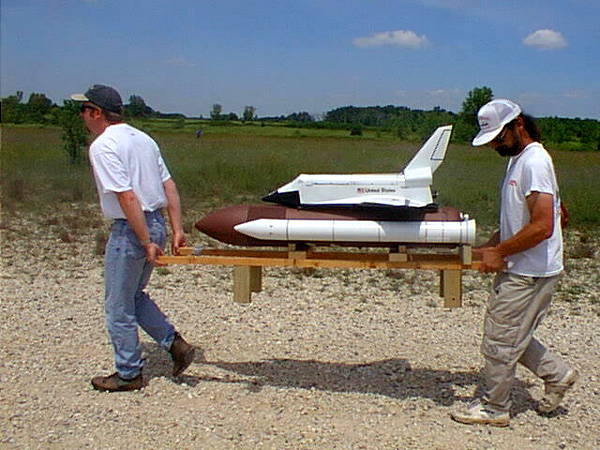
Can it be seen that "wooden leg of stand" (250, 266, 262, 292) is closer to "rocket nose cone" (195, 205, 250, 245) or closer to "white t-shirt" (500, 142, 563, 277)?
"rocket nose cone" (195, 205, 250, 245)

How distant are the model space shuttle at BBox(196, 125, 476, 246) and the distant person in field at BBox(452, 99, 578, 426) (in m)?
0.39

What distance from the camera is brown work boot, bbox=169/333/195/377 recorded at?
5742 mm

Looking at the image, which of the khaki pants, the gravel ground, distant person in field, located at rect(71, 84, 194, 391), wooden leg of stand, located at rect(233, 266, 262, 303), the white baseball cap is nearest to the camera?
the white baseball cap

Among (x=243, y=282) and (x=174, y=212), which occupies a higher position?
(x=174, y=212)

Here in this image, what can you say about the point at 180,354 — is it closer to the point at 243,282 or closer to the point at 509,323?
the point at 243,282

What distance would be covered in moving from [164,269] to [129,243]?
4.95 meters

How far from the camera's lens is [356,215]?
5293 mm

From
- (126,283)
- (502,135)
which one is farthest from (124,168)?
(502,135)

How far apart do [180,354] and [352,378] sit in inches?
56.2

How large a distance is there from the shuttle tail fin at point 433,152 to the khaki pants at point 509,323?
3.43ft

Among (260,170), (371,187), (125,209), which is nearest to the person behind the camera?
(125,209)

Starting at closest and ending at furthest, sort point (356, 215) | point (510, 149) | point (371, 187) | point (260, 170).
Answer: point (510, 149), point (356, 215), point (371, 187), point (260, 170)

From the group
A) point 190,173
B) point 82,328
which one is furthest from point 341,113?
point 82,328

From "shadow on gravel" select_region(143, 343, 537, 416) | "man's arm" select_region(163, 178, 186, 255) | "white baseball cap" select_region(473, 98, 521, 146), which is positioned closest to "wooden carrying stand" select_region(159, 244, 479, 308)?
"man's arm" select_region(163, 178, 186, 255)
